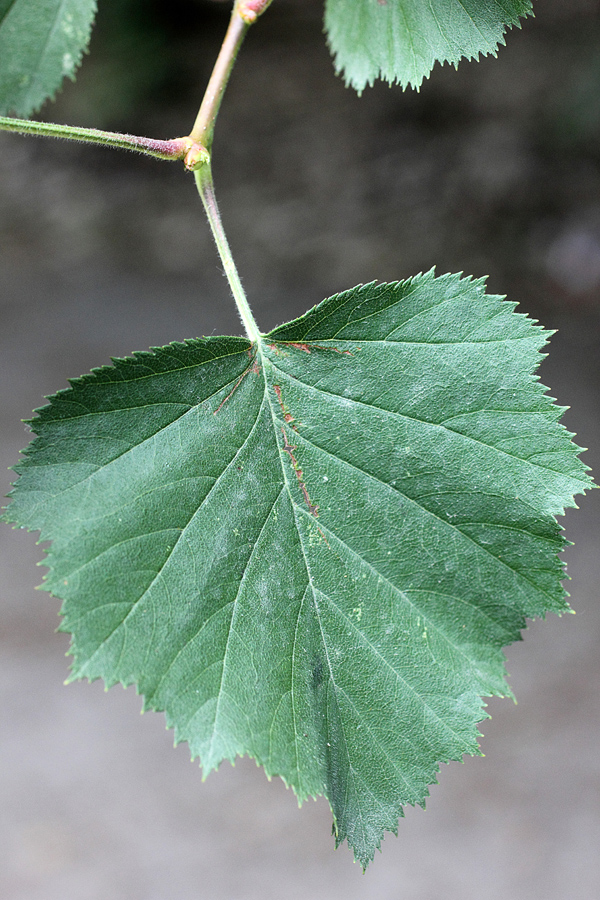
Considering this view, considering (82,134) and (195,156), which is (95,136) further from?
(195,156)

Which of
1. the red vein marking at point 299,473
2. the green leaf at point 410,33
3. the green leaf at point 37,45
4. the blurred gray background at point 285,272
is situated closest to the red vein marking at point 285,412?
the red vein marking at point 299,473

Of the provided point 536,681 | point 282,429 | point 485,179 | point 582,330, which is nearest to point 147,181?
point 485,179

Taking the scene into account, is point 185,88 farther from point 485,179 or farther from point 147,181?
point 485,179

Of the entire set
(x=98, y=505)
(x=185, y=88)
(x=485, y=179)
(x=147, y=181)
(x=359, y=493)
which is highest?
(x=185, y=88)

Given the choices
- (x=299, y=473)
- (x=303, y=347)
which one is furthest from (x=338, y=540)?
(x=303, y=347)

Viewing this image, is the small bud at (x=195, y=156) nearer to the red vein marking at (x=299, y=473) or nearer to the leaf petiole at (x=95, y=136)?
the leaf petiole at (x=95, y=136)

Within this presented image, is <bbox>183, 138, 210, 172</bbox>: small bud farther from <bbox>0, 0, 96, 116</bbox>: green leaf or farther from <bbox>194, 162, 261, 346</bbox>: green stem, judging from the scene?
<bbox>0, 0, 96, 116</bbox>: green leaf
